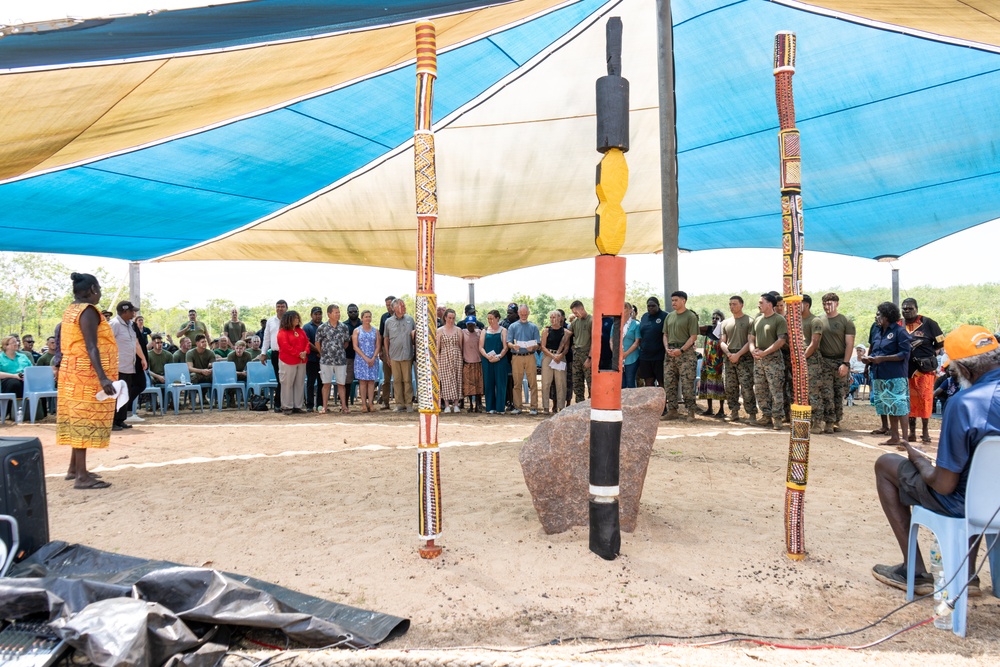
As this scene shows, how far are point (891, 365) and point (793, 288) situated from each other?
3.94m

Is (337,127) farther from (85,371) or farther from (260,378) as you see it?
(260,378)

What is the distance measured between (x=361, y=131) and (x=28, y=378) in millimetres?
5674

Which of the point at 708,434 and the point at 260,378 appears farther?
the point at 260,378

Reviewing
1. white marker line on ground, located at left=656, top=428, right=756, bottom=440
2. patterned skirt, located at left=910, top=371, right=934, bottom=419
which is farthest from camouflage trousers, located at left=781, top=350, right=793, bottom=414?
patterned skirt, located at left=910, top=371, right=934, bottom=419

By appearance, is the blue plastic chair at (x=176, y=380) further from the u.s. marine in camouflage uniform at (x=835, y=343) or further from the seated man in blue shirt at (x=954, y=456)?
the seated man in blue shirt at (x=954, y=456)

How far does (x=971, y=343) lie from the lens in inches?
112

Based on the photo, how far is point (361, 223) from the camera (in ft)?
32.4

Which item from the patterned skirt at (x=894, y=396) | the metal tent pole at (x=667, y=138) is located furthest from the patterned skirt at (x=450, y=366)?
the patterned skirt at (x=894, y=396)

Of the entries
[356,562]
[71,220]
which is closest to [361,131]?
[71,220]

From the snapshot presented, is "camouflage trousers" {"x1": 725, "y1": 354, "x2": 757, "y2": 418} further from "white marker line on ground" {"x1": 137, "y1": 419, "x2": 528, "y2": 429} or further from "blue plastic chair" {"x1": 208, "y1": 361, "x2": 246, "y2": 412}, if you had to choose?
"blue plastic chair" {"x1": 208, "y1": 361, "x2": 246, "y2": 412}

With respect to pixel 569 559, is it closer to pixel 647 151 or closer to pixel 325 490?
pixel 325 490

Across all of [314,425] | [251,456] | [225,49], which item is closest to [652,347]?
[314,425]

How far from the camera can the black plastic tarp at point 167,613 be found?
2.23 metres

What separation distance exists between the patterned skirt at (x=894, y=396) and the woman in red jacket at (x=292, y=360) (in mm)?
7180
